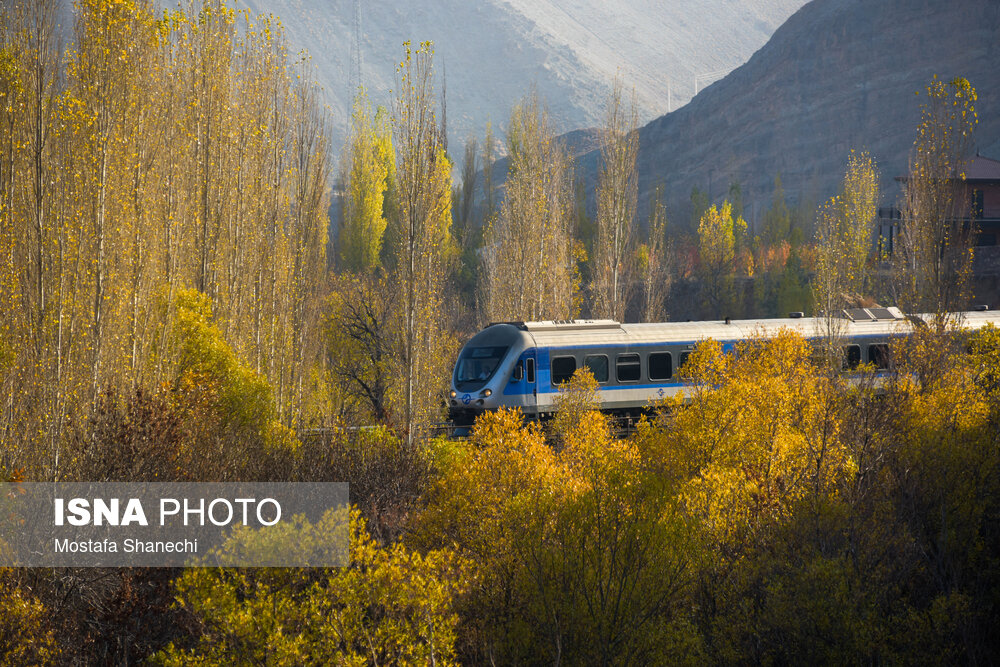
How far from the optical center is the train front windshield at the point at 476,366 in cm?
1995

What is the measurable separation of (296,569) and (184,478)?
3.91 metres

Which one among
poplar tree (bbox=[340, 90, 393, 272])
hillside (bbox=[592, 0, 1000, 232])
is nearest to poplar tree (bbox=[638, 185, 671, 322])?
poplar tree (bbox=[340, 90, 393, 272])

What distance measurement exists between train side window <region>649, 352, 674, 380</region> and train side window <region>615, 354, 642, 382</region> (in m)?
0.35

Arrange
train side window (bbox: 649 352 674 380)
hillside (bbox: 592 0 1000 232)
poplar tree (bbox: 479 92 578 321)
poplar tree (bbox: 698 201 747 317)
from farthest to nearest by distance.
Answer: hillside (bbox: 592 0 1000 232)
poplar tree (bbox: 698 201 747 317)
poplar tree (bbox: 479 92 578 321)
train side window (bbox: 649 352 674 380)

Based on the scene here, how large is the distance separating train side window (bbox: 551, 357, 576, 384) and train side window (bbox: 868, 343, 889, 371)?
836 centimetres

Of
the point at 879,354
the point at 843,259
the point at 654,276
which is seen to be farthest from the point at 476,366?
the point at 654,276

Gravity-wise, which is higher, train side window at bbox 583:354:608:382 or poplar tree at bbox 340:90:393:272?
poplar tree at bbox 340:90:393:272

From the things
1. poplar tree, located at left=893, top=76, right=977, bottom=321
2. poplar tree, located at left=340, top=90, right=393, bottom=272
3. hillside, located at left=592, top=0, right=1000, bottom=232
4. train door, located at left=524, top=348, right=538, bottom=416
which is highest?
hillside, located at left=592, top=0, right=1000, bottom=232

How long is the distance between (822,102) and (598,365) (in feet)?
249

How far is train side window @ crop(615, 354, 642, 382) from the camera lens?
67.2ft

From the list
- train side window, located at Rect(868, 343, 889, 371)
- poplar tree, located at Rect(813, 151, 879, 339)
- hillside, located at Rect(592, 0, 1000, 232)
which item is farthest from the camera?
hillside, located at Rect(592, 0, 1000, 232)

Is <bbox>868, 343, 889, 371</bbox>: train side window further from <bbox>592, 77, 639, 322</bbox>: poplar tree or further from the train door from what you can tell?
<bbox>592, 77, 639, 322</bbox>: poplar tree

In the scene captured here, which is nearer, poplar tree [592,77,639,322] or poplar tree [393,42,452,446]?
poplar tree [393,42,452,446]

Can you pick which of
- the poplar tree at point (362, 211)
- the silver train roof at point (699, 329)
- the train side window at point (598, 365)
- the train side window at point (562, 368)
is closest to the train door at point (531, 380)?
the silver train roof at point (699, 329)
